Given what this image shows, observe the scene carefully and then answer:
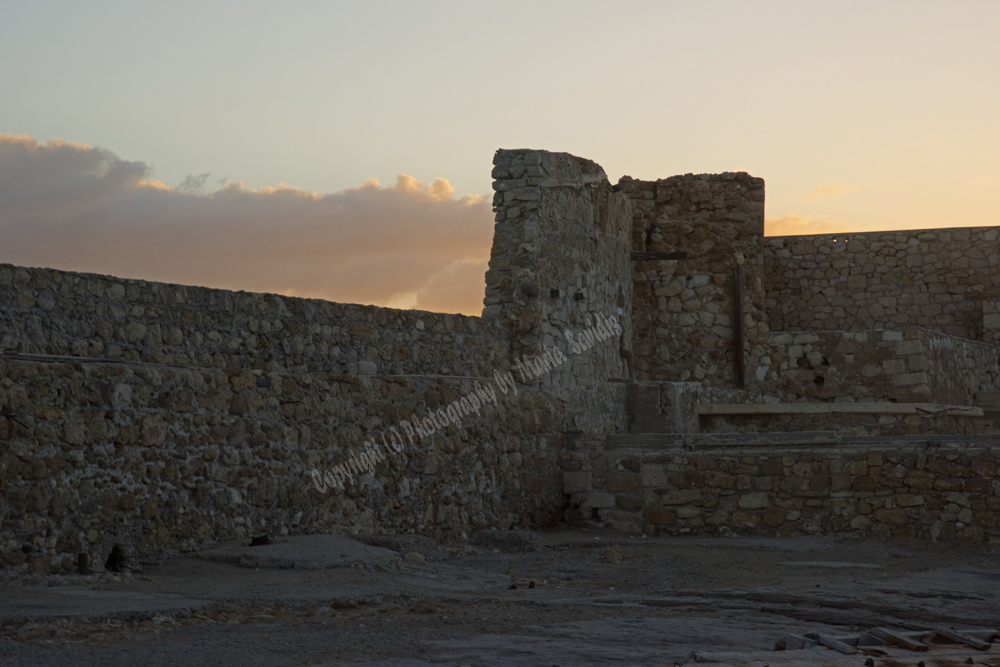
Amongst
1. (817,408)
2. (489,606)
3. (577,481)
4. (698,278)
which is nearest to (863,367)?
(817,408)

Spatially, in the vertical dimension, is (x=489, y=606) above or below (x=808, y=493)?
below

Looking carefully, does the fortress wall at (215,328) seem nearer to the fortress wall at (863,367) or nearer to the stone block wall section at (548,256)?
the stone block wall section at (548,256)

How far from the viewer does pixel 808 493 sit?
10.7 m

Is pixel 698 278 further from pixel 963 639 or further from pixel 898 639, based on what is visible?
pixel 898 639

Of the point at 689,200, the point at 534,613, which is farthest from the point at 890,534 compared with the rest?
the point at 689,200

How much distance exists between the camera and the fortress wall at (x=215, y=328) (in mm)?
7289

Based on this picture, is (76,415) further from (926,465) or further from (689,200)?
(689,200)

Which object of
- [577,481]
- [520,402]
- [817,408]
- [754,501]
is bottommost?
[754,501]

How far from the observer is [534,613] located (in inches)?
257

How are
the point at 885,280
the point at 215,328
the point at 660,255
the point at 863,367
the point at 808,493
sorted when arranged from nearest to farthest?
the point at 215,328
the point at 808,493
the point at 863,367
the point at 660,255
the point at 885,280

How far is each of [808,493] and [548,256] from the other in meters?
4.06

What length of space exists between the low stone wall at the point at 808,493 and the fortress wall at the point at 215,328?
6.81 ft

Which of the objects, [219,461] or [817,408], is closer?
[219,461]

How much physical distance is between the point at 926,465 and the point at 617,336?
18.7 ft
